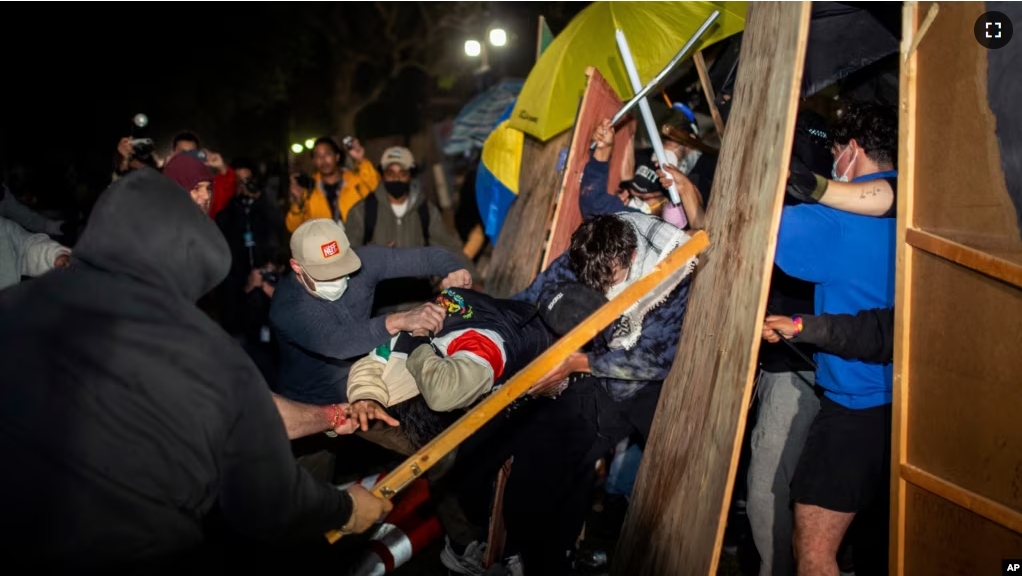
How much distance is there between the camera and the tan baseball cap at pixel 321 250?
3.65 meters

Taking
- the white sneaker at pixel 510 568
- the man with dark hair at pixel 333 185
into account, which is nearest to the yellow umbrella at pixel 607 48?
the man with dark hair at pixel 333 185

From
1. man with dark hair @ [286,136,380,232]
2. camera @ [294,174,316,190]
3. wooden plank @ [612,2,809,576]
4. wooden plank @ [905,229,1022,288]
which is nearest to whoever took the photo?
wooden plank @ [905,229,1022,288]

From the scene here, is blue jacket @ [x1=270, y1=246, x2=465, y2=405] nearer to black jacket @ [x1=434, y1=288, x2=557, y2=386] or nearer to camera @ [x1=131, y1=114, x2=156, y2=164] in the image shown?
black jacket @ [x1=434, y1=288, x2=557, y2=386]

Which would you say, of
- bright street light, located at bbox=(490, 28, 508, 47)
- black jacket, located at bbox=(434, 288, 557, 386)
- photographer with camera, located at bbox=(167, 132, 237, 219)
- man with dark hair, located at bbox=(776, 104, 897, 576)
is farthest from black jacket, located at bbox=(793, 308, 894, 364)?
bright street light, located at bbox=(490, 28, 508, 47)

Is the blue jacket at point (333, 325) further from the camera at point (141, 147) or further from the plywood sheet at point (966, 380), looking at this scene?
the camera at point (141, 147)

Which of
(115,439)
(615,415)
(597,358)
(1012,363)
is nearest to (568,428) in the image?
(615,415)

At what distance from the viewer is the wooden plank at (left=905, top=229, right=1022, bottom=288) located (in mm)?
2281

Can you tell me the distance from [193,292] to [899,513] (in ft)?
7.98

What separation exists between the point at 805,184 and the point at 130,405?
89.4 inches

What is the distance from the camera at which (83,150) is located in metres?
20.5

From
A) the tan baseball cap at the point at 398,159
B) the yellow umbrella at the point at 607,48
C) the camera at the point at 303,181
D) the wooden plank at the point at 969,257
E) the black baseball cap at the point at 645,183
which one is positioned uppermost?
the yellow umbrella at the point at 607,48

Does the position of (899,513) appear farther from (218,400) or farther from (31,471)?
(31,471)

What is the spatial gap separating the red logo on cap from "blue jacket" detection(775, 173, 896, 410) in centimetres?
202

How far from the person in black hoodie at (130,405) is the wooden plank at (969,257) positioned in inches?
83.1
